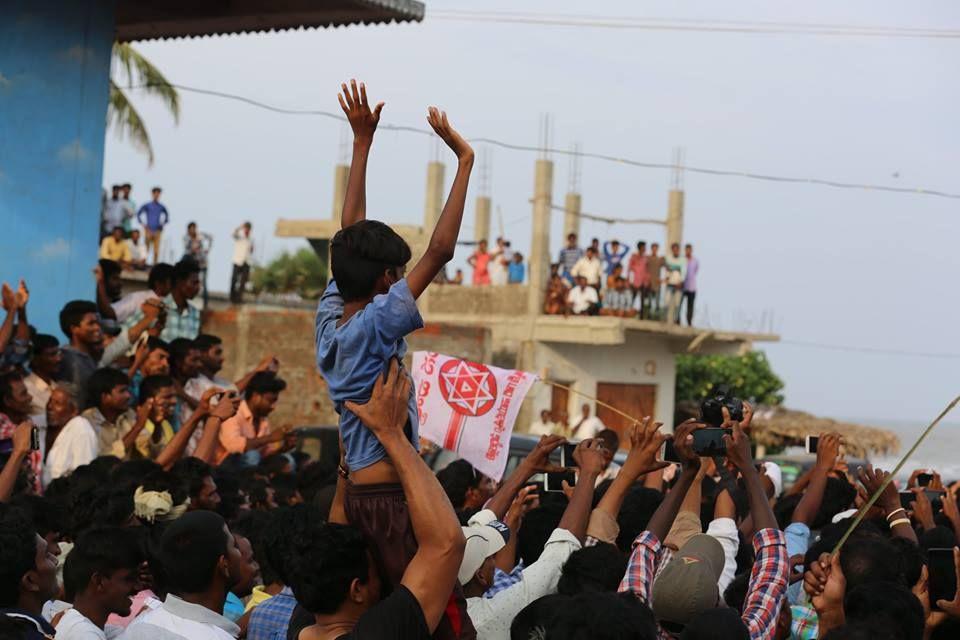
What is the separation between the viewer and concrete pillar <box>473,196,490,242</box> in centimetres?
3703

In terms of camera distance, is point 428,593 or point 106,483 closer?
point 428,593

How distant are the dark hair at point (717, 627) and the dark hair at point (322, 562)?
96cm

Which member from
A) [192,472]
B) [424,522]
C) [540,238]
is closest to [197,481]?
[192,472]

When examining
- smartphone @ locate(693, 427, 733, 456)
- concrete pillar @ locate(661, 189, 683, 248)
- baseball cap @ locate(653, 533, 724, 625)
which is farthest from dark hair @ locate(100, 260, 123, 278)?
concrete pillar @ locate(661, 189, 683, 248)

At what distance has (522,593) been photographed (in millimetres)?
4809

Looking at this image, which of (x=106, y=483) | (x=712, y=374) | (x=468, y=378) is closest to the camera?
(x=106, y=483)

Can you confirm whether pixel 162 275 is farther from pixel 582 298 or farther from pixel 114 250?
pixel 582 298

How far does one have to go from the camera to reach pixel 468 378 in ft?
27.8

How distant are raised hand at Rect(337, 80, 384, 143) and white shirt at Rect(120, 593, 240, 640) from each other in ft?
5.44

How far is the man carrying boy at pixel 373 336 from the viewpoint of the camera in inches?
153

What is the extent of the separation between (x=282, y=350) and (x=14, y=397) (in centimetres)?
1388

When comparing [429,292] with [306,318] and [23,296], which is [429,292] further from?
[23,296]

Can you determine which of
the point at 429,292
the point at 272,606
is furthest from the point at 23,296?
the point at 429,292

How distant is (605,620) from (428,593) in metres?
0.45
